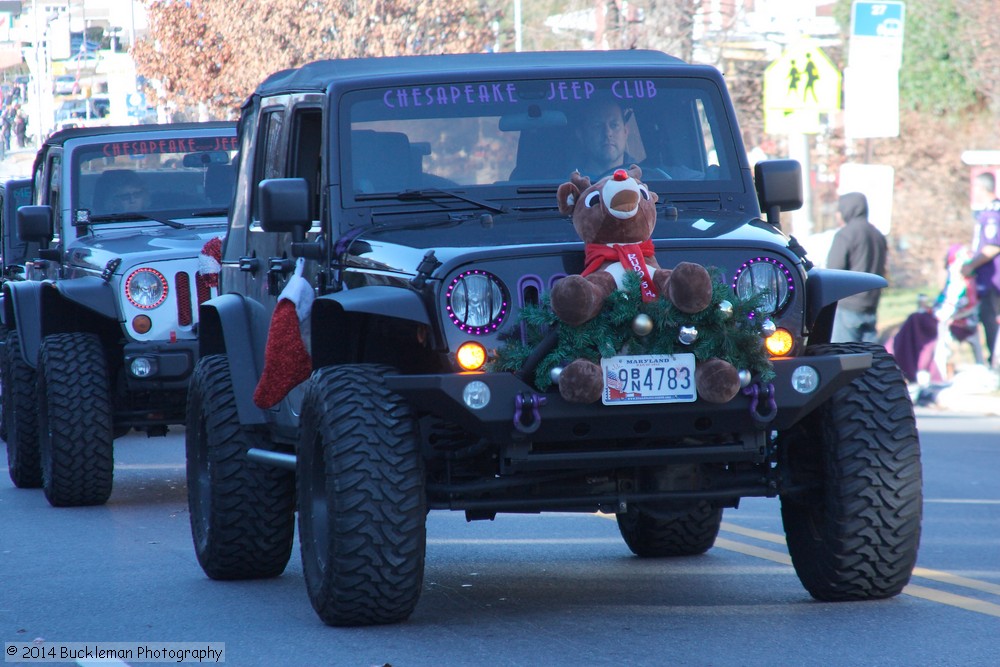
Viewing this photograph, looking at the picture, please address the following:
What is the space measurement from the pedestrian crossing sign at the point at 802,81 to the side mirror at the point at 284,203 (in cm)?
1179

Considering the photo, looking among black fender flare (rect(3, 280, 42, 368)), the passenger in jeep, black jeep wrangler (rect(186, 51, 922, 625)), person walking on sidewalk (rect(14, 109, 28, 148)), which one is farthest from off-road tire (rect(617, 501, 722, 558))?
person walking on sidewalk (rect(14, 109, 28, 148))

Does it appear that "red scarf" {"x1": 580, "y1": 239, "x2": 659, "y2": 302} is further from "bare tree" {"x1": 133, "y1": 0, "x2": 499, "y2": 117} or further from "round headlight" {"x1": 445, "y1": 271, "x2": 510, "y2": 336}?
"bare tree" {"x1": 133, "y1": 0, "x2": 499, "y2": 117}

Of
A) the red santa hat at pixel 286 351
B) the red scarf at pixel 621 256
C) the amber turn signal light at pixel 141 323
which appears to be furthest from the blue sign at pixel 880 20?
the red scarf at pixel 621 256

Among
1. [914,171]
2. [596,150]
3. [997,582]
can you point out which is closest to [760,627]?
[997,582]

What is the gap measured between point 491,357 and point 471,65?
5.79ft

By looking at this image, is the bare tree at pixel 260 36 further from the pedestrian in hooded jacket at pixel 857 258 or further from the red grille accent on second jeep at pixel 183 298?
the red grille accent on second jeep at pixel 183 298

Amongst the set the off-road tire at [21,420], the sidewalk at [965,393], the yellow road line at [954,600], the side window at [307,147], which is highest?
the side window at [307,147]

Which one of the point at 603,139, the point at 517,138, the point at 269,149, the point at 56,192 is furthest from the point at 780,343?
the point at 56,192

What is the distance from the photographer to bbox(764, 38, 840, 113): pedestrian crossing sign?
58.2 ft

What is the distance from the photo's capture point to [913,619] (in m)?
6.41

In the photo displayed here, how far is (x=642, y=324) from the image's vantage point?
5848 mm

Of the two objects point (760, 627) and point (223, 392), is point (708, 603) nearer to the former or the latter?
point (760, 627)

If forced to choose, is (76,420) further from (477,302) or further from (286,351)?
(477,302)

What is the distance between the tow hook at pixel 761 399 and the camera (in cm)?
595
